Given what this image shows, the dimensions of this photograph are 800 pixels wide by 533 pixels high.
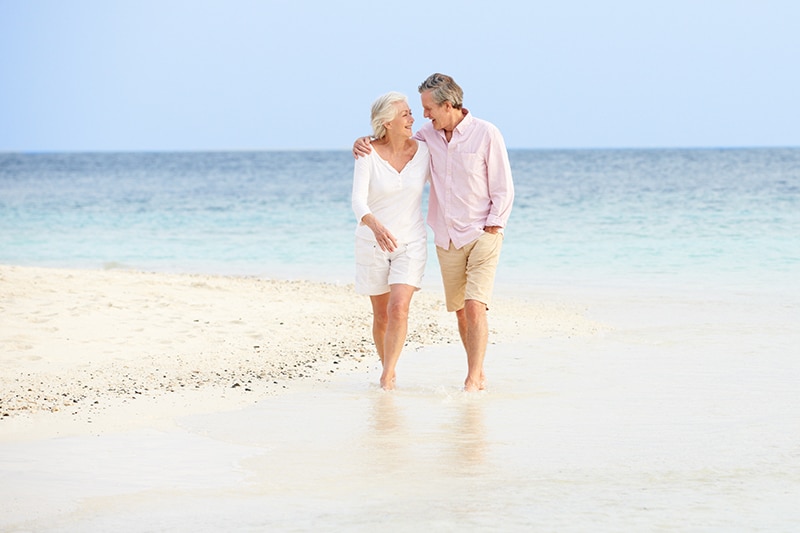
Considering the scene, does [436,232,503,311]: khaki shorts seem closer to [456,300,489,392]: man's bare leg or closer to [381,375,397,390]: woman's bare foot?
[456,300,489,392]: man's bare leg

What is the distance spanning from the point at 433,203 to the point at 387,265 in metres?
0.44

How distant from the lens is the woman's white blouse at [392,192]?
572cm

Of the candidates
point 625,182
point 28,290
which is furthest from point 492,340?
point 625,182

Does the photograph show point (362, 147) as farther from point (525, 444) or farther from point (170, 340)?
point (170, 340)

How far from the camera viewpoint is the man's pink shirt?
564cm

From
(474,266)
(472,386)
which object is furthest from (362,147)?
(472,386)

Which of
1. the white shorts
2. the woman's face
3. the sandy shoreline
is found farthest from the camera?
the white shorts

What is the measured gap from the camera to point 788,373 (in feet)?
20.8

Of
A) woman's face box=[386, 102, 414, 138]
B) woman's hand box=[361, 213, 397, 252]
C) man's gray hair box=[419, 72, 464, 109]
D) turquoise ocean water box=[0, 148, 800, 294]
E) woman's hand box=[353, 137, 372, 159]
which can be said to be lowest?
turquoise ocean water box=[0, 148, 800, 294]

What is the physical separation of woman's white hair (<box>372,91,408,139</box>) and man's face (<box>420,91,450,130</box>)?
112mm

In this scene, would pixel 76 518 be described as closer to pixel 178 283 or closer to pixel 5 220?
pixel 178 283

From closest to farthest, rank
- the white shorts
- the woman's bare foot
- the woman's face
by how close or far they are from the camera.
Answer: the woman's face, the white shorts, the woman's bare foot

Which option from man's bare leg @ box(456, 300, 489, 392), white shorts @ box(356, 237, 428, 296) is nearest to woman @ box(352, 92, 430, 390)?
white shorts @ box(356, 237, 428, 296)

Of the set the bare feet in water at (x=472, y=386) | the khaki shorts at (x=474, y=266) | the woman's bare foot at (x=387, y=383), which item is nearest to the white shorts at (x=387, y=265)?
the khaki shorts at (x=474, y=266)
